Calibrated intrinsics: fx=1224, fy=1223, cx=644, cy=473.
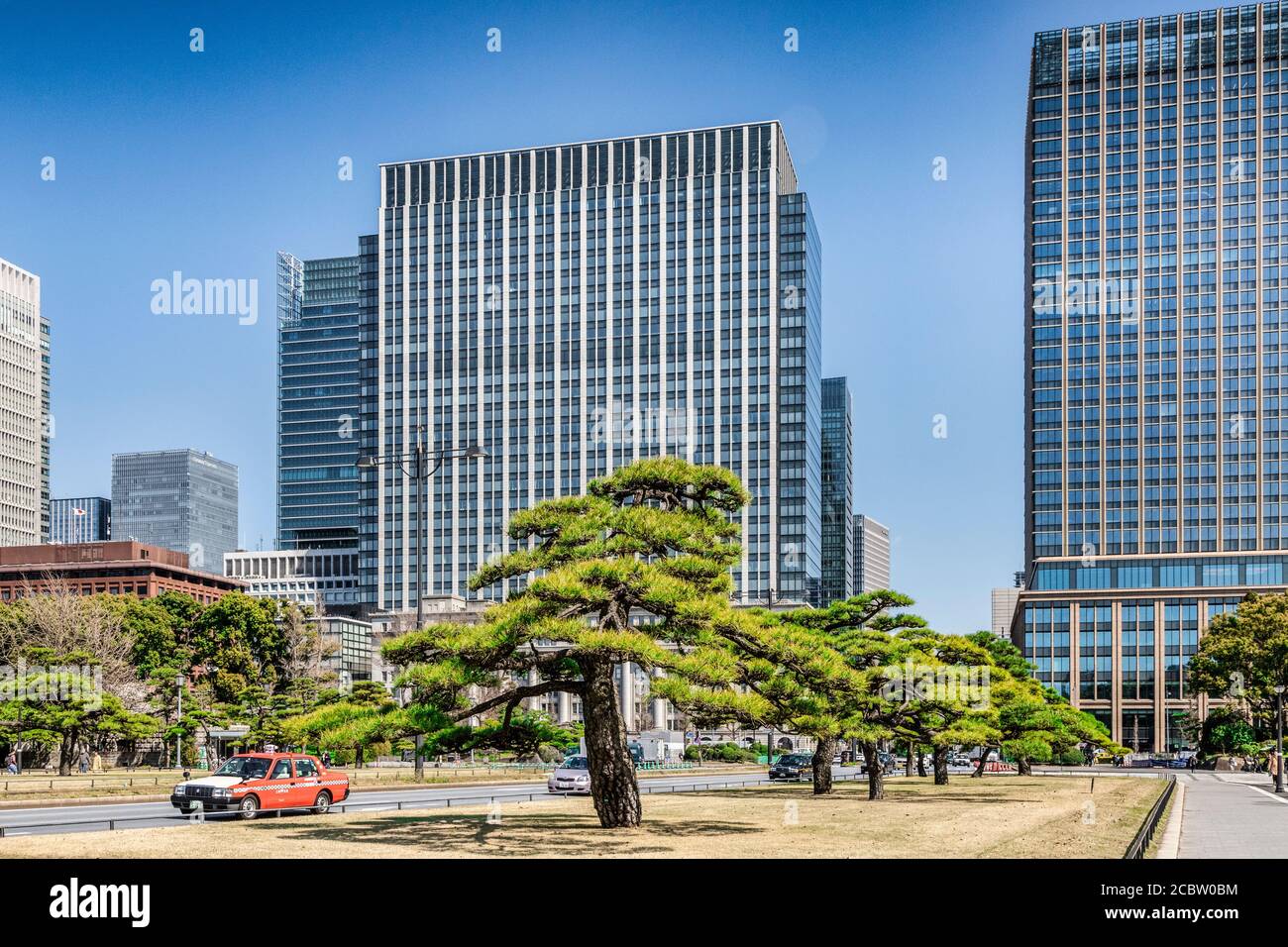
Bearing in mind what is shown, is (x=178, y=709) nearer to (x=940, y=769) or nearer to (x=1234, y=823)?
(x=940, y=769)

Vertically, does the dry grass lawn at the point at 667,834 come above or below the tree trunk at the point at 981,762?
above

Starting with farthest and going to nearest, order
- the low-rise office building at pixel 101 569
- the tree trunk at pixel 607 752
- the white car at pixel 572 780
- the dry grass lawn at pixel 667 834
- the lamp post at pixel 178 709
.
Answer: the low-rise office building at pixel 101 569 < the lamp post at pixel 178 709 < the white car at pixel 572 780 < the tree trunk at pixel 607 752 < the dry grass lawn at pixel 667 834

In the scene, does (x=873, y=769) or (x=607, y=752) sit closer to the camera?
(x=607, y=752)

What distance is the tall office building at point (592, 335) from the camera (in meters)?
172

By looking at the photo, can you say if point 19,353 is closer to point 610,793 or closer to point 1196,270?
point 1196,270

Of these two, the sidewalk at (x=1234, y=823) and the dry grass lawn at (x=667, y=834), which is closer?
the dry grass lawn at (x=667, y=834)

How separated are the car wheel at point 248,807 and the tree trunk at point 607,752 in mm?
11347

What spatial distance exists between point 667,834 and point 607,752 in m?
2.19

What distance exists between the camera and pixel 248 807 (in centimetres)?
3275

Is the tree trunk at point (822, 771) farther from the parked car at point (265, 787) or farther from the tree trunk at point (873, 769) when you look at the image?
the parked car at point (265, 787)

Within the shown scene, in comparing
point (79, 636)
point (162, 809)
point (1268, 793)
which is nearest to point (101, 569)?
point (79, 636)

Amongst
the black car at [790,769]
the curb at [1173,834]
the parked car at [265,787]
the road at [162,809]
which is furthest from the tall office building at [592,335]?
the parked car at [265,787]

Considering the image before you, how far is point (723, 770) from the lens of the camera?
83188mm
